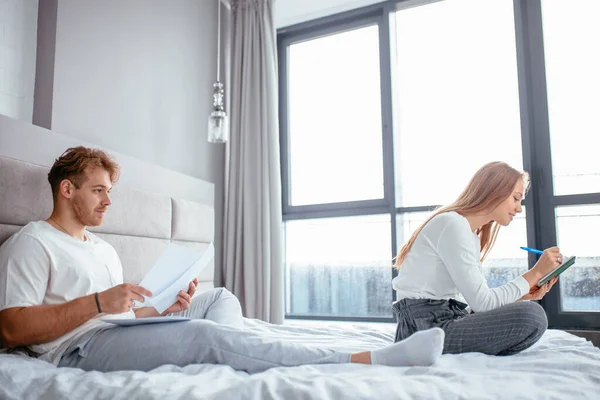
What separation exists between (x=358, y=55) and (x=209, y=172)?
127 centimetres

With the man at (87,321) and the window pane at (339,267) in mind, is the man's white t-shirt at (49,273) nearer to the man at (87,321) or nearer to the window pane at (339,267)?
the man at (87,321)

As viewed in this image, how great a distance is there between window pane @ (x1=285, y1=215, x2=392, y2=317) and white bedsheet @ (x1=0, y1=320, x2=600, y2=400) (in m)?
1.86

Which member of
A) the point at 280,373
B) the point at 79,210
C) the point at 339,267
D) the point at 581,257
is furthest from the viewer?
the point at 339,267

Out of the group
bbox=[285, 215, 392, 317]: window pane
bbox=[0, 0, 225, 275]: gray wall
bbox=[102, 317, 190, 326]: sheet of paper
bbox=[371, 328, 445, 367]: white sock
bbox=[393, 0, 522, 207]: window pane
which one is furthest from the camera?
bbox=[285, 215, 392, 317]: window pane

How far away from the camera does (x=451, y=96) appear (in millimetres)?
3129

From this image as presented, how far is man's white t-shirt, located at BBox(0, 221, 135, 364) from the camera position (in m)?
1.35

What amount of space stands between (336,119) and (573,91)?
141cm

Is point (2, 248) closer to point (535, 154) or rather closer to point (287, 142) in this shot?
point (287, 142)

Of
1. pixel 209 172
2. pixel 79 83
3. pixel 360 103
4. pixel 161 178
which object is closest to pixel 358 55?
pixel 360 103

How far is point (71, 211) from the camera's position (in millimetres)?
1613

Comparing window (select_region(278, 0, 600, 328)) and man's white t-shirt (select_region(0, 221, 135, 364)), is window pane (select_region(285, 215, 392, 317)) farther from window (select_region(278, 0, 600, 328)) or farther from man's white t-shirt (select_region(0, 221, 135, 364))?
man's white t-shirt (select_region(0, 221, 135, 364))

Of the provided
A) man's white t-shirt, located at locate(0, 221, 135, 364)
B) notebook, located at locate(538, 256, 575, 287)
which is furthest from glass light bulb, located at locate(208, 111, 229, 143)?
notebook, located at locate(538, 256, 575, 287)

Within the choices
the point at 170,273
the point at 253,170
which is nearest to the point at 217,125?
the point at 253,170

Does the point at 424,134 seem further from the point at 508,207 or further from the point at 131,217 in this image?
the point at 131,217
